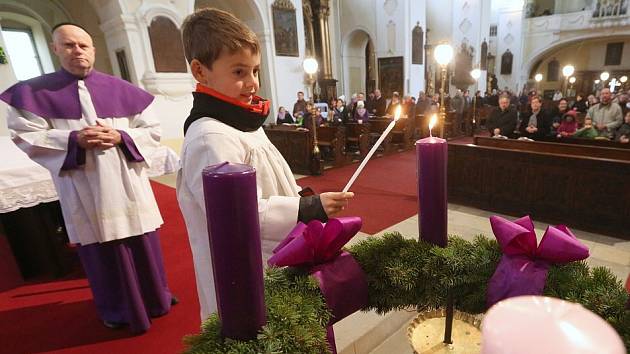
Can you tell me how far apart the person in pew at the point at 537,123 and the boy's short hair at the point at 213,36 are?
245 inches

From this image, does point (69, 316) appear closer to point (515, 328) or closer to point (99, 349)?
point (99, 349)

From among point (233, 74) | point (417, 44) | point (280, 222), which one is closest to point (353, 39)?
point (417, 44)

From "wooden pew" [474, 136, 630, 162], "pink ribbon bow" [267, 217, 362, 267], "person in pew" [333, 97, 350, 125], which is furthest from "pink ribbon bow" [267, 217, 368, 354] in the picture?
"person in pew" [333, 97, 350, 125]

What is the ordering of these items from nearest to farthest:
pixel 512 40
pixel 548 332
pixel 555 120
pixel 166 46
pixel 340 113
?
pixel 548 332, pixel 555 120, pixel 166 46, pixel 340 113, pixel 512 40

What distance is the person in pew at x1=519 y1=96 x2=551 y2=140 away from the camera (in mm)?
5914

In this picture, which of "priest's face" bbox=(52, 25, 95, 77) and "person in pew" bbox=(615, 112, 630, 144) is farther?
"person in pew" bbox=(615, 112, 630, 144)

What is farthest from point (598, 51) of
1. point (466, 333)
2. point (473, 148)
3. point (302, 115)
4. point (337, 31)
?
point (466, 333)

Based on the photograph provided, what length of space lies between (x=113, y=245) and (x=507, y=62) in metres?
26.6

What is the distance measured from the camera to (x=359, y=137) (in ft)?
25.2

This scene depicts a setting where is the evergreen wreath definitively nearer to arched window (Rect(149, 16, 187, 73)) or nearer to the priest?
Answer: the priest

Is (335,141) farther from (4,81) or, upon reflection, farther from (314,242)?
(314,242)

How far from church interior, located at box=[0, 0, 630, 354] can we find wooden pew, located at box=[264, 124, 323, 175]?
4cm

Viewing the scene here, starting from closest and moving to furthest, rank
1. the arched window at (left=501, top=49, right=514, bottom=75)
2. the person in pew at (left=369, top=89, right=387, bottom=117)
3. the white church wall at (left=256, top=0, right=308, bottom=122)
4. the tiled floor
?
the tiled floor → the white church wall at (left=256, top=0, right=308, bottom=122) → the person in pew at (left=369, top=89, right=387, bottom=117) → the arched window at (left=501, top=49, right=514, bottom=75)

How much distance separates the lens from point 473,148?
15.7ft
